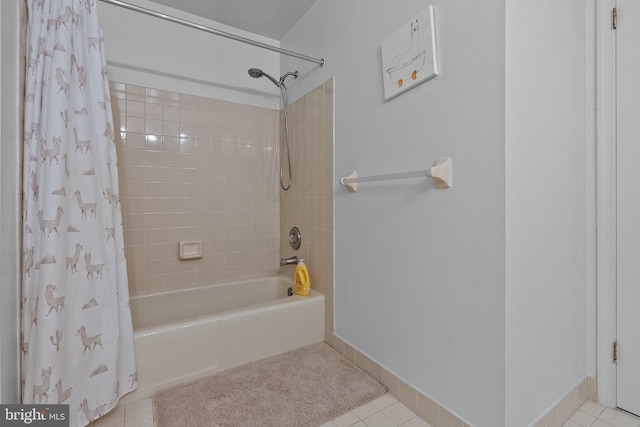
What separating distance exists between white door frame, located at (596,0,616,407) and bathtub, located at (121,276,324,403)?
1347 millimetres

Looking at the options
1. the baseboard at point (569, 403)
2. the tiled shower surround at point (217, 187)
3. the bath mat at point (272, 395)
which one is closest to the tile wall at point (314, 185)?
the tiled shower surround at point (217, 187)

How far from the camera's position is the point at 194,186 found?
2.10 meters

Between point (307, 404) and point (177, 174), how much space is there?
1.64 meters

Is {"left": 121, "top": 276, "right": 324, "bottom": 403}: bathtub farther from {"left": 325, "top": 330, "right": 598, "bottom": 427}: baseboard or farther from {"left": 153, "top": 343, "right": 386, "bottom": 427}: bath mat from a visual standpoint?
{"left": 325, "top": 330, "right": 598, "bottom": 427}: baseboard

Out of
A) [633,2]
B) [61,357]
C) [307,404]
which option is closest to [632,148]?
[633,2]

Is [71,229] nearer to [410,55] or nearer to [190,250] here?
[190,250]

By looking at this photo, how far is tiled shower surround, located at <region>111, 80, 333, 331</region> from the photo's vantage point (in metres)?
1.87

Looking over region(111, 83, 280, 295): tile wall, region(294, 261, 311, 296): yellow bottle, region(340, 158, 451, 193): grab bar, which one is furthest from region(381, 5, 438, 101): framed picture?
region(111, 83, 280, 295): tile wall

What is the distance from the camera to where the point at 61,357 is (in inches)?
44.6

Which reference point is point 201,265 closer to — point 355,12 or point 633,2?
point 355,12

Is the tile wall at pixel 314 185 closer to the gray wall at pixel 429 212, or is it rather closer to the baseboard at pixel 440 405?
the gray wall at pixel 429 212

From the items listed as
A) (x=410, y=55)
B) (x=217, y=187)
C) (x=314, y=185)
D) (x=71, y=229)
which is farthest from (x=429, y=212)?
(x=217, y=187)

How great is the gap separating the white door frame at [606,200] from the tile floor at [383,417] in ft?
0.24

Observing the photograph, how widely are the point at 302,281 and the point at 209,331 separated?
630 millimetres
